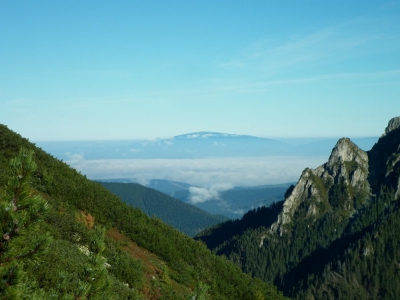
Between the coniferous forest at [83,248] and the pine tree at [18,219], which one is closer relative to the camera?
the pine tree at [18,219]

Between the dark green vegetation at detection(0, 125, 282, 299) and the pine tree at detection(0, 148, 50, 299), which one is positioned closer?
the pine tree at detection(0, 148, 50, 299)

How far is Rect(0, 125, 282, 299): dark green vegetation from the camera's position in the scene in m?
9.98

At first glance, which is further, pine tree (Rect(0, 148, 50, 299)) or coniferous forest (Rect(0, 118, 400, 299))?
coniferous forest (Rect(0, 118, 400, 299))

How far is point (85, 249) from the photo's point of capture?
34125 millimetres

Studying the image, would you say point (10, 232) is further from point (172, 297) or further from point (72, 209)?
point (72, 209)

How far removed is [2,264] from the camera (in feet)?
33.6

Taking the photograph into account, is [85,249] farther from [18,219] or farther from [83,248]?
[18,219]

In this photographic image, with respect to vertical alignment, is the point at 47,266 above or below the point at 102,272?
below

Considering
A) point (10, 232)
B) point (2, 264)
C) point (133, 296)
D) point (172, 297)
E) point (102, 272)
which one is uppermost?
point (10, 232)

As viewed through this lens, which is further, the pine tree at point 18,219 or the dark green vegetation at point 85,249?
the dark green vegetation at point 85,249

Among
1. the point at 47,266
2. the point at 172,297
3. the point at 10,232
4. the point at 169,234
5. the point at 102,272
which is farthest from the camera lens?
the point at 169,234

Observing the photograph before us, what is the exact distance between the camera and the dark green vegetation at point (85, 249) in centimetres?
998

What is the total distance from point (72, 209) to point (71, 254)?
17237 millimetres

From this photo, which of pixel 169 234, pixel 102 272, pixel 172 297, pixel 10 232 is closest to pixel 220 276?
pixel 169 234
